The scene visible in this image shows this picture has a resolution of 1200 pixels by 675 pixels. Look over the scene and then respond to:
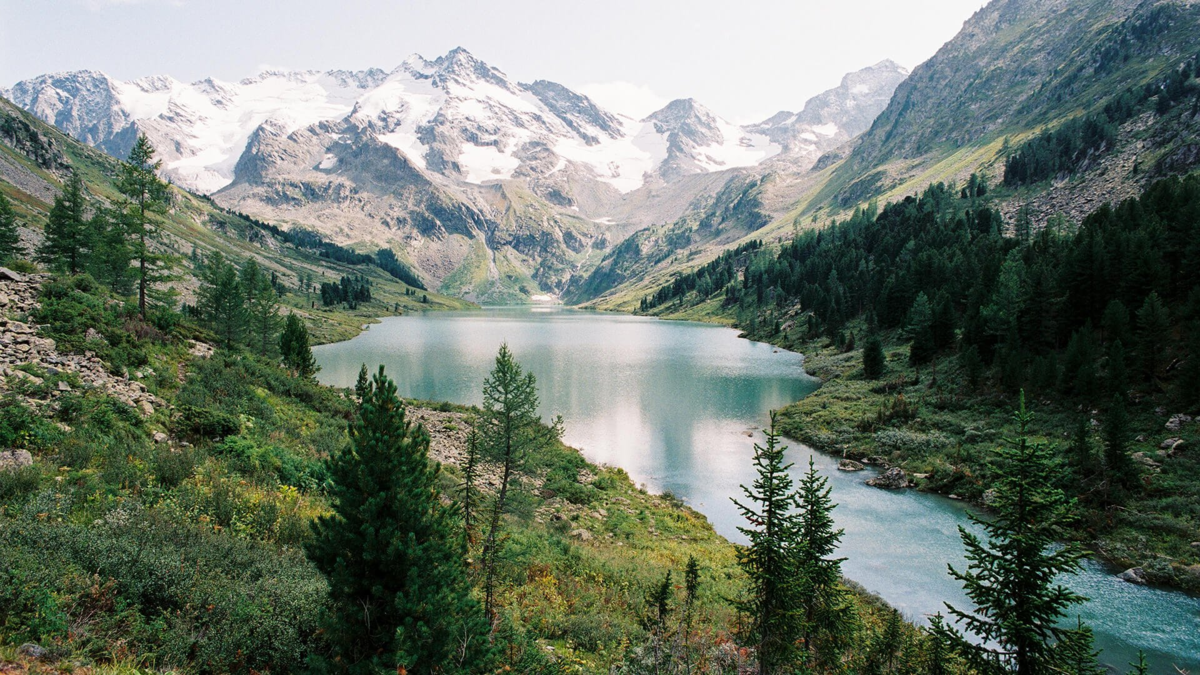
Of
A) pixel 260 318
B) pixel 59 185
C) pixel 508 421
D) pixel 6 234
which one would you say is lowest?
pixel 508 421

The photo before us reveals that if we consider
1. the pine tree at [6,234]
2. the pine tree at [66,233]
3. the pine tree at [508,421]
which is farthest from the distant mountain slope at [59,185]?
the pine tree at [508,421]

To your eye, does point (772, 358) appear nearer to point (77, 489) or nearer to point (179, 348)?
point (179, 348)

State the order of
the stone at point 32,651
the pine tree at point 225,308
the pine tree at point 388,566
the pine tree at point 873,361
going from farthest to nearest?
the pine tree at point 873,361 < the pine tree at point 225,308 < the pine tree at point 388,566 < the stone at point 32,651

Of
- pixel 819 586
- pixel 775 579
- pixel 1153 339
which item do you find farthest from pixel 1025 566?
pixel 1153 339

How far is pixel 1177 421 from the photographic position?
31.5 metres

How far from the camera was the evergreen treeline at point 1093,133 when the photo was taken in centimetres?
11956

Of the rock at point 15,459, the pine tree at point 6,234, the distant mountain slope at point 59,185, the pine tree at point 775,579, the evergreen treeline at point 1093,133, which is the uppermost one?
the evergreen treeline at point 1093,133

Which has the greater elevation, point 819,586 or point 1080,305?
point 1080,305

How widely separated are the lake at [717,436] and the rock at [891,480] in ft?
2.51

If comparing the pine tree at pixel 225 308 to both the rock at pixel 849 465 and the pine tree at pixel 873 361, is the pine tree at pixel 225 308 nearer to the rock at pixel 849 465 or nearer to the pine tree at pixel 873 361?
the rock at pixel 849 465

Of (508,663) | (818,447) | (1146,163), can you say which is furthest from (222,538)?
(1146,163)

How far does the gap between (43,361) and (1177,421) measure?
5719 centimetres

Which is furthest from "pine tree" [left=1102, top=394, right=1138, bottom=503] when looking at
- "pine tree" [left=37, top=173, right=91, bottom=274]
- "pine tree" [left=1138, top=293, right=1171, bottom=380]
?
"pine tree" [left=37, top=173, right=91, bottom=274]

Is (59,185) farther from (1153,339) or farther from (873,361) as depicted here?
(1153,339)
